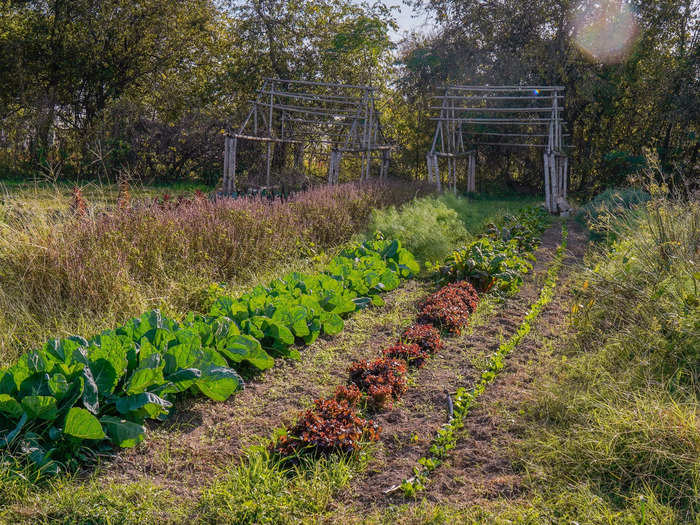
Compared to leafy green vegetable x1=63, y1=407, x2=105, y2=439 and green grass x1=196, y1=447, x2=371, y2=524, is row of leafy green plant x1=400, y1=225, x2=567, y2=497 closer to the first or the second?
green grass x1=196, y1=447, x2=371, y2=524

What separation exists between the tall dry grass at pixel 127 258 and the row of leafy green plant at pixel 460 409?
8.29ft

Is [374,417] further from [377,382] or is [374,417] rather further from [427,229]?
[427,229]

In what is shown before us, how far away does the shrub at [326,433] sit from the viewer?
261cm

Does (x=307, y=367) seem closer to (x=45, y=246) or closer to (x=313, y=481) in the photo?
(x=313, y=481)

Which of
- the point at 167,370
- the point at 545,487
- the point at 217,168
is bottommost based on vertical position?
the point at 545,487

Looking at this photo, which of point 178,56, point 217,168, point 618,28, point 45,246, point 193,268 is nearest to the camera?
point 45,246

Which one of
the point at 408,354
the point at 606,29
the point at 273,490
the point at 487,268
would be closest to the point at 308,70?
the point at 606,29

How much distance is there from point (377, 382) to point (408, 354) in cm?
60

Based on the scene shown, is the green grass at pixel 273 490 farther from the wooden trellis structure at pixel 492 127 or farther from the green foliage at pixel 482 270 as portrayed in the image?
the wooden trellis structure at pixel 492 127

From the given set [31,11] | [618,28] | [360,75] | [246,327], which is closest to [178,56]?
[31,11]

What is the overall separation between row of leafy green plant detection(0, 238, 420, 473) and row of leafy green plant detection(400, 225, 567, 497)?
1.17 meters

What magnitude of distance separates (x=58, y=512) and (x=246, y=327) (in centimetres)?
168

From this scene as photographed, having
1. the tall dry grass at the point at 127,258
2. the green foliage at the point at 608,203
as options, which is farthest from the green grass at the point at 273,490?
the green foliage at the point at 608,203

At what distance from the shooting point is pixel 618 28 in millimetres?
13492
